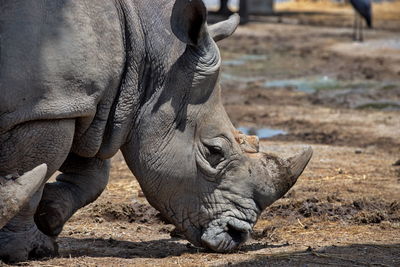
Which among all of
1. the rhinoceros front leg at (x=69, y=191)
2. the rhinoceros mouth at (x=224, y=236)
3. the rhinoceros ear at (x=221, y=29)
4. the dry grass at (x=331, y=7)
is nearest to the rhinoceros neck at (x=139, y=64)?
the rhinoceros ear at (x=221, y=29)

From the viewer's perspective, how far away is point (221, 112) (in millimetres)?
5691

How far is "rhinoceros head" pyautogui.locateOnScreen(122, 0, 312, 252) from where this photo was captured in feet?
18.1

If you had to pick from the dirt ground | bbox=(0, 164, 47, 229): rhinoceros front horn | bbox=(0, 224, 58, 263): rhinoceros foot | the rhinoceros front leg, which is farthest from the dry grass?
bbox=(0, 164, 47, 229): rhinoceros front horn

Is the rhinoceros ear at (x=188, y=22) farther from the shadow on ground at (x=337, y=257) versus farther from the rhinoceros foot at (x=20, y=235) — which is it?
the shadow on ground at (x=337, y=257)

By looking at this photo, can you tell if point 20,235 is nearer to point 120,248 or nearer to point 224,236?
point 120,248

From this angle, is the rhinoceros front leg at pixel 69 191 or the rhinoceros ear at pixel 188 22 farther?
the rhinoceros front leg at pixel 69 191

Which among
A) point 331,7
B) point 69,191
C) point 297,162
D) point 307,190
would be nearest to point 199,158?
point 297,162

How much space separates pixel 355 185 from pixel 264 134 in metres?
2.91

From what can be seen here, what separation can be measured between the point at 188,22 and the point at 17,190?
1293 millimetres

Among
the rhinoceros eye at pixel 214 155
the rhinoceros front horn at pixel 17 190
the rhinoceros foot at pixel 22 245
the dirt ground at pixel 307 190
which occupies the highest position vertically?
the rhinoceros front horn at pixel 17 190

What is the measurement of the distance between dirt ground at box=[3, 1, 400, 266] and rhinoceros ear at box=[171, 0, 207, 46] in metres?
1.19

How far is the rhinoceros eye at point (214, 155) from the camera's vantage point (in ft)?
18.5

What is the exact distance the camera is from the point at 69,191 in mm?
5953

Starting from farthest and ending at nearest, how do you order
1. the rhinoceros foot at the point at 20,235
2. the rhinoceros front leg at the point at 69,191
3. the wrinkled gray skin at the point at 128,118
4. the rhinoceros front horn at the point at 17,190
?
the rhinoceros front leg at the point at 69,191
the rhinoceros foot at the point at 20,235
the wrinkled gray skin at the point at 128,118
the rhinoceros front horn at the point at 17,190
